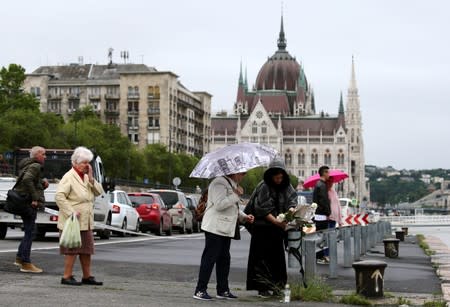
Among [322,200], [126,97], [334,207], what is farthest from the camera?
[126,97]

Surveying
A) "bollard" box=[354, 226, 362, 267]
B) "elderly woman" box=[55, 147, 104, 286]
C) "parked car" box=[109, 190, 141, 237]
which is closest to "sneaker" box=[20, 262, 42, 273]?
"elderly woman" box=[55, 147, 104, 286]

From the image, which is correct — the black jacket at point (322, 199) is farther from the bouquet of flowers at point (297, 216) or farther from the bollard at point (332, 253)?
the bouquet of flowers at point (297, 216)

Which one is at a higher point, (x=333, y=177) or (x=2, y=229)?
(x=333, y=177)

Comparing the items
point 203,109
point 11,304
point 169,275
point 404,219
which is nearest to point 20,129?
point 404,219

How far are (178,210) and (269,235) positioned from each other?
28229 mm

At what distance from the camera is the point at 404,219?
4843 inches

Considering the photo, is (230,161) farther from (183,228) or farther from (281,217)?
(183,228)

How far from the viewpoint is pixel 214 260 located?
1311 cm

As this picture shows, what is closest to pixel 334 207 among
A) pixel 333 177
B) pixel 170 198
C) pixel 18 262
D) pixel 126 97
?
pixel 333 177

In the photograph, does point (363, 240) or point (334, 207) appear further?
point (363, 240)

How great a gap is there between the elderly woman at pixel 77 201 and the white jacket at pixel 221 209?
1.54 m

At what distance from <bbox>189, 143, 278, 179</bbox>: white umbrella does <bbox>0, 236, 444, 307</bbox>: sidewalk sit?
1431mm

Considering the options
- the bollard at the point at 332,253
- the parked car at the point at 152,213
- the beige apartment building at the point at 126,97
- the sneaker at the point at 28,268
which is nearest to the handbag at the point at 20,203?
the sneaker at the point at 28,268

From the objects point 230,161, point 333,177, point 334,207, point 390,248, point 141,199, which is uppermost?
point 141,199
